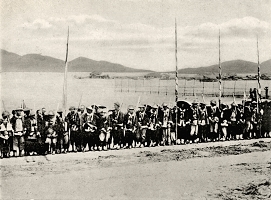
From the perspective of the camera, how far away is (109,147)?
780 centimetres

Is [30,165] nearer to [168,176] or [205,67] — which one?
[168,176]

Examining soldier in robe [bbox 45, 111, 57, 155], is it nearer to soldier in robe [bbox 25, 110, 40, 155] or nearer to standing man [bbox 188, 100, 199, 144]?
soldier in robe [bbox 25, 110, 40, 155]

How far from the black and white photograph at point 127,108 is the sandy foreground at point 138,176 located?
0.02m

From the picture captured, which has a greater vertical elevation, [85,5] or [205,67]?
[85,5]

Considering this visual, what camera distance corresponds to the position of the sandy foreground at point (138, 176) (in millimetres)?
6039

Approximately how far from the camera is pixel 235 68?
380 inches

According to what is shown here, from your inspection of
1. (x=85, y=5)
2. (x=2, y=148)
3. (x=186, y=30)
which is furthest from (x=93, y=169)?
(x=186, y=30)

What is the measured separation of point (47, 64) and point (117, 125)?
2080 millimetres

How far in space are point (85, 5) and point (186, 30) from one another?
2.41m

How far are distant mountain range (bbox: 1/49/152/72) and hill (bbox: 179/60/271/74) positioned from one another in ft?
5.08

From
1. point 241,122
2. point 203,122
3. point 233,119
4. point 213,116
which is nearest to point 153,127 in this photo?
point 203,122

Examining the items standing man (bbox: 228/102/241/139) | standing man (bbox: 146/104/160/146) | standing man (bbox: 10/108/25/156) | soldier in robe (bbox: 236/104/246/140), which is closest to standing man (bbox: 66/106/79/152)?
standing man (bbox: 10/108/25/156)

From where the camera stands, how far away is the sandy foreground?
238 inches

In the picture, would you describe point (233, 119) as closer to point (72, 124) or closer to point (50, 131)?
point (72, 124)
